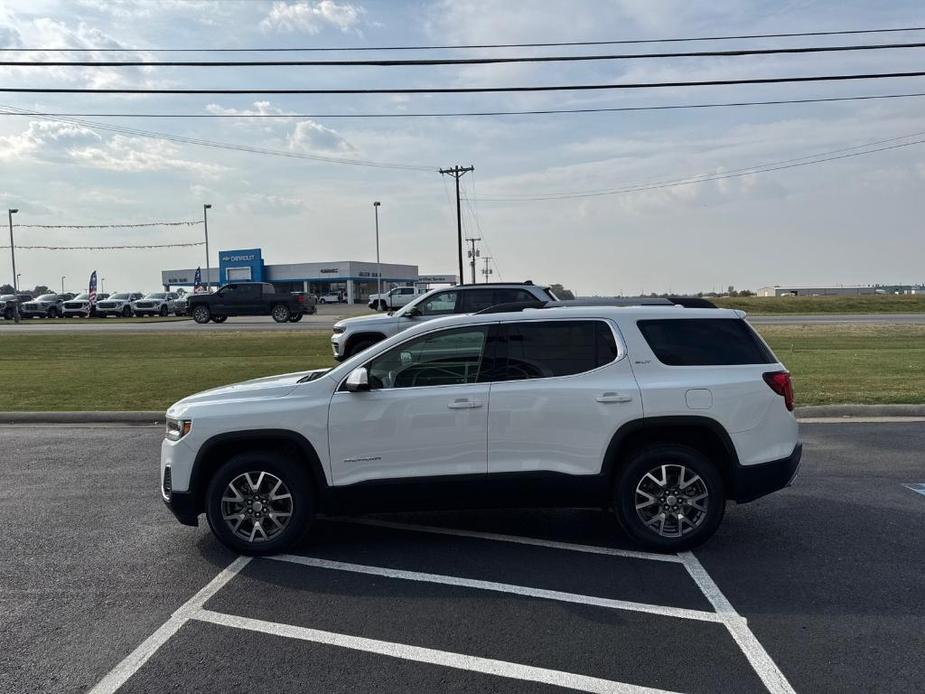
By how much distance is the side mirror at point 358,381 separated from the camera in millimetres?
5457

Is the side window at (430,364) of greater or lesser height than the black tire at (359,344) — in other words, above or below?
above

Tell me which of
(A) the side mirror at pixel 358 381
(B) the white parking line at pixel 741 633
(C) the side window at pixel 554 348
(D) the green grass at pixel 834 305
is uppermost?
(C) the side window at pixel 554 348

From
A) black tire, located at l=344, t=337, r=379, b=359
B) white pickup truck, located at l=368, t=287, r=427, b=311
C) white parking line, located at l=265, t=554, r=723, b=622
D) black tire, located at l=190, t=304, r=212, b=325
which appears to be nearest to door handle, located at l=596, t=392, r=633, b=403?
white parking line, located at l=265, t=554, r=723, b=622

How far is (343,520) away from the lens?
6.56 meters

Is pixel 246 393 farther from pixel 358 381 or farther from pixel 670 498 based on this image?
pixel 670 498

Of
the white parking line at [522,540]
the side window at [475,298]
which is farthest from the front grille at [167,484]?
the side window at [475,298]

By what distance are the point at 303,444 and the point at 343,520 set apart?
130 cm

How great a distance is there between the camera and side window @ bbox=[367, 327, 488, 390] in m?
5.65

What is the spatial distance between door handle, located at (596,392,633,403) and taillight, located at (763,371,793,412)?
1033 mm

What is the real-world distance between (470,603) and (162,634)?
174 centimetres

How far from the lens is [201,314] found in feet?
121

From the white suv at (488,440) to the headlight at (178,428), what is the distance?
0.05ft

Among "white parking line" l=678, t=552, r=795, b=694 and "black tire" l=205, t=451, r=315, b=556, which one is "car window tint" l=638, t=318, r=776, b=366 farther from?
"black tire" l=205, t=451, r=315, b=556

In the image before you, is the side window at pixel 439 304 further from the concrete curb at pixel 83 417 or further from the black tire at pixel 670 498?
the black tire at pixel 670 498
